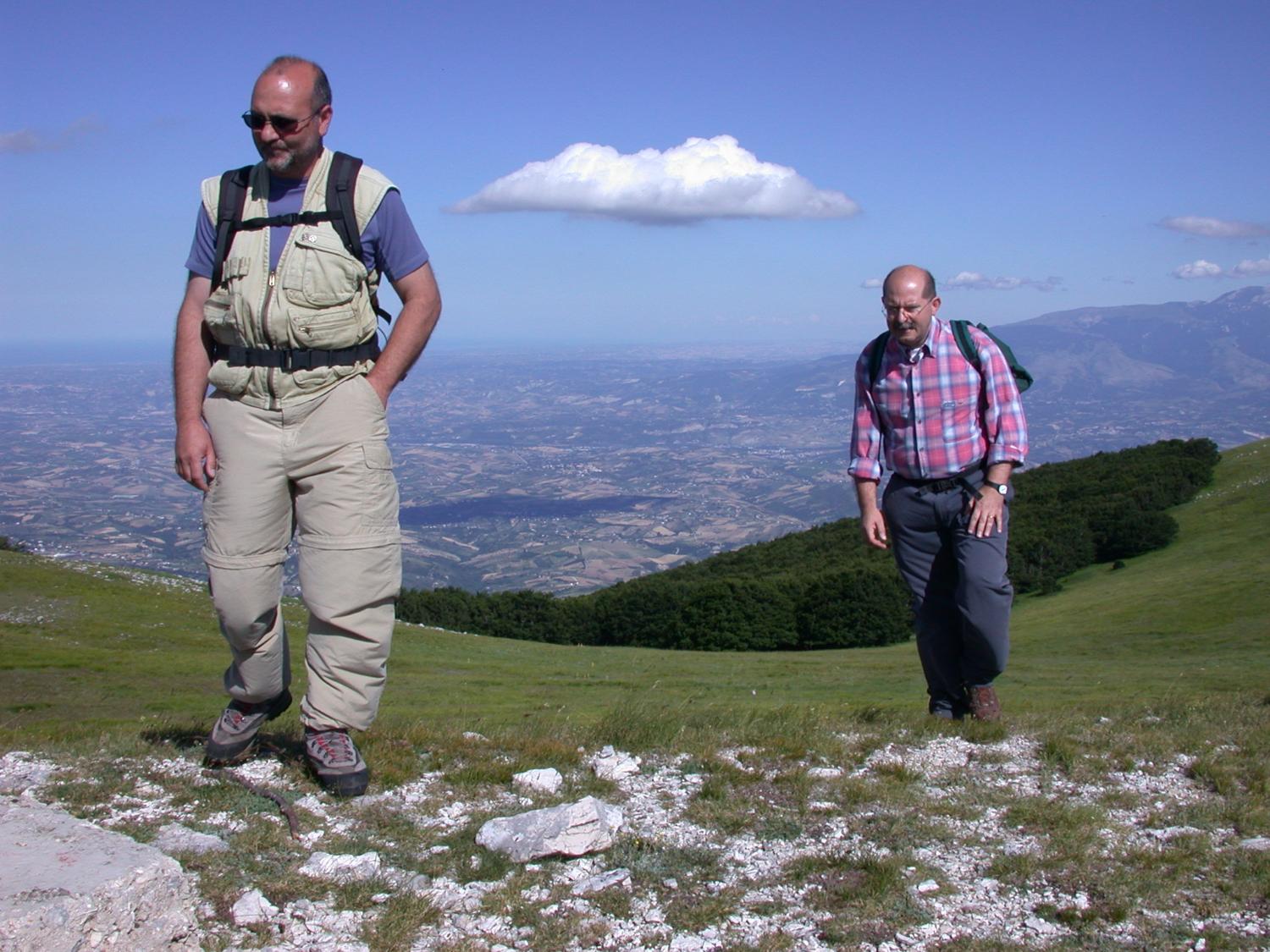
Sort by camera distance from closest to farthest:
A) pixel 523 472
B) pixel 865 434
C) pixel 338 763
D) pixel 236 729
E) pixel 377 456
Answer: pixel 377 456, pixel 338 763, pixel 236 729, pixel 865 434, pixel 523 472

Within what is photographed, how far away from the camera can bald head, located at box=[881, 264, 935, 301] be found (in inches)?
235

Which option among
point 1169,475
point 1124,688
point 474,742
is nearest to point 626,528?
point 1169,475

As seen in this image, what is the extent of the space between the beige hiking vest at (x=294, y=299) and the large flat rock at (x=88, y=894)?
6.35ft

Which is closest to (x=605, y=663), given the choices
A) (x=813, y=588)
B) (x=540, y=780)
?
(x=813, y=588)

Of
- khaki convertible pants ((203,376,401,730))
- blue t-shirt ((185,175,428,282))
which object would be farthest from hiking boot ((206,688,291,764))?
blue t-shirt ((185,175,428,282))

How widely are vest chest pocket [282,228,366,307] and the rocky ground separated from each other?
7.32 feet

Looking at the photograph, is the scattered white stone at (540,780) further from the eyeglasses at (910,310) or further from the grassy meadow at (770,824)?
the eyeglasses at (910,310)

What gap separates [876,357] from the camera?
249 inches

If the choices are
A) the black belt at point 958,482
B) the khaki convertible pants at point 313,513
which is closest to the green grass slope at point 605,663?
the khaki convertible pants at point 313,513

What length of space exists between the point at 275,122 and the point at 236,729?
2.85 meters

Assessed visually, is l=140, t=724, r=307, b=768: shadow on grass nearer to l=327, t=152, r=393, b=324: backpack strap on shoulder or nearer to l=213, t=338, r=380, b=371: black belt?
l=213, t=338, r=380, b=371: black belt

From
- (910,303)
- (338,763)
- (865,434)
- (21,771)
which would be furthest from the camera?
(865,434)

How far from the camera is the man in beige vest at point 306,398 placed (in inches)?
178

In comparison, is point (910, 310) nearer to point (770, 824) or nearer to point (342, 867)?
point (770, 824)
